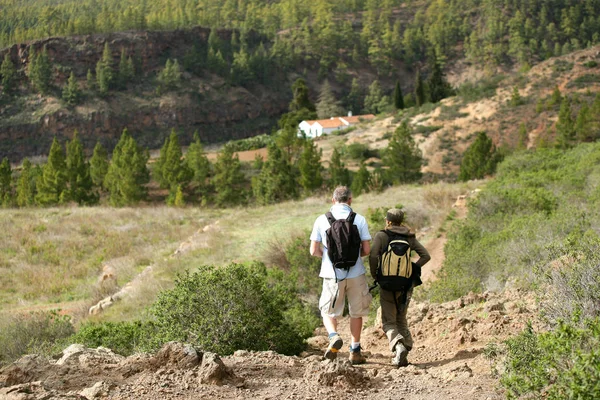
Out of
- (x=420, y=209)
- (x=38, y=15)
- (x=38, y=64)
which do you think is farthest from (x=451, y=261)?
(x=38, y=15)

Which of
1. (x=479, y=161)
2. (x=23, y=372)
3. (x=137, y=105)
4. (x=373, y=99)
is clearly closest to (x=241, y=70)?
(x=137, y=105)

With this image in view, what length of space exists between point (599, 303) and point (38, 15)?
11138 cm

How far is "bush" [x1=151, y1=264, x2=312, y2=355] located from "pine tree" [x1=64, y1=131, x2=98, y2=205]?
107 feet

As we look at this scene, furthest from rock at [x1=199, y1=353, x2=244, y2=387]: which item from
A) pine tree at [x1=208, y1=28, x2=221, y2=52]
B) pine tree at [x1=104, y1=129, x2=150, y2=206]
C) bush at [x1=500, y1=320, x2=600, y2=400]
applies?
pine tree at [x1=208, y1=28, x2=221, y2=52]

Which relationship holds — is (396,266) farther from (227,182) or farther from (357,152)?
(357,152)

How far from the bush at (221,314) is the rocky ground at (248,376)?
0.49 meters

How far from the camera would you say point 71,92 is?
72.8m

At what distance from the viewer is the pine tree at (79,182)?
122 feet

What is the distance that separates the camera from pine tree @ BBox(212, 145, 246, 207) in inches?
1480

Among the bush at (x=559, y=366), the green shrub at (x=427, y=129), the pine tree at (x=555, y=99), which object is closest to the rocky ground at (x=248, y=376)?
the bush at (x=559, y=366)

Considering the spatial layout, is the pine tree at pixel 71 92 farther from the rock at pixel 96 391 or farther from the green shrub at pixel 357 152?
the rock at pixel 96 391

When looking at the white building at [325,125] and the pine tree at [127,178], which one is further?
the white building at [325,125]

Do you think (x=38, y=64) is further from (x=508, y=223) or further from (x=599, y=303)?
(x=599, y=303)

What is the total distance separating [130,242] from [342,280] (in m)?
15.8
